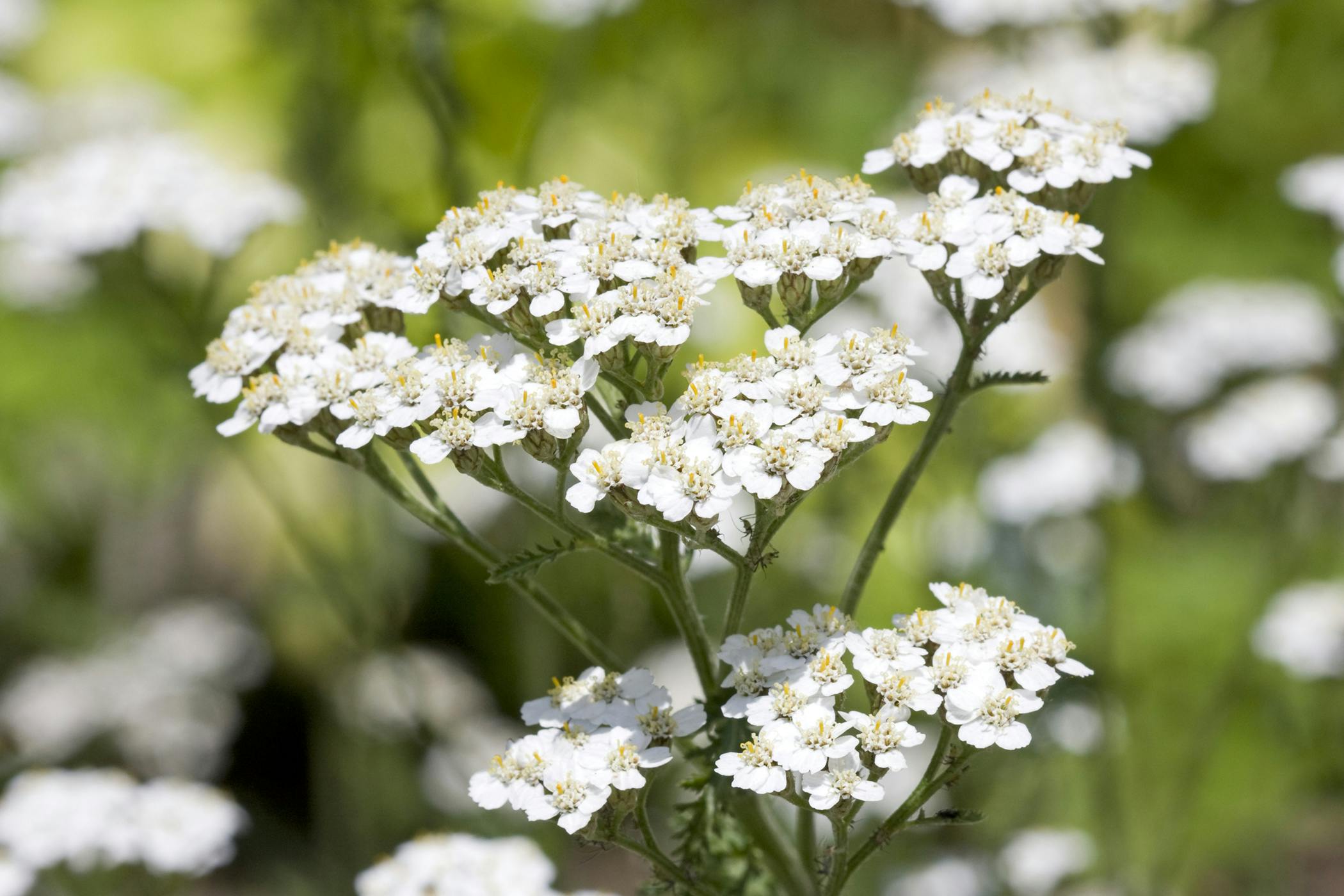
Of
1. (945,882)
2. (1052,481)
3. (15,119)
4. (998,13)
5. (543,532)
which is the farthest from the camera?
(15,119)

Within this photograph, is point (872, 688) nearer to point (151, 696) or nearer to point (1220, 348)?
point (1220, 348)

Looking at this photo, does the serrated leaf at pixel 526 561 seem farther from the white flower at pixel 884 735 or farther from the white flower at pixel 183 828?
the white flower at pixel 183 828

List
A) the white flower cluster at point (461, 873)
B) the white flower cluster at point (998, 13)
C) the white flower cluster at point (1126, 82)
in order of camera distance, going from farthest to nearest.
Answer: the white flower cluster at point (998, 13)
the white flower cluster at point (1126, 82)
the white flower cluster at point (461, 873)

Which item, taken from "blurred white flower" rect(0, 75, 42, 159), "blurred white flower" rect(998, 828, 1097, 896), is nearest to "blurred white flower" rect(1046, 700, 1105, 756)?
"blurred white flower" rect(998, 828, 1097, 896)

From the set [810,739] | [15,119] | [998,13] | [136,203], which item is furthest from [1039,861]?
[15,119]

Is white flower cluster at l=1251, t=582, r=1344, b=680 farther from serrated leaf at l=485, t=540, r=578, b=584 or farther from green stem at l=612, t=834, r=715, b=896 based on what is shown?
serrated leaf at l=485, t=540, r=578, b=584

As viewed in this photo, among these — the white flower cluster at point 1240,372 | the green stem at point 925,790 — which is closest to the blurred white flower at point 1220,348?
the white flower cluster at point 1240,372
